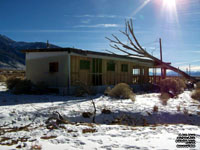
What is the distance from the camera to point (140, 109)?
8.24 meters

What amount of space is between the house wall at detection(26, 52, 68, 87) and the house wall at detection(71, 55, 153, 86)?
2.05 feet

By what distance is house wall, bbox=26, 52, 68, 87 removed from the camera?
12836mm

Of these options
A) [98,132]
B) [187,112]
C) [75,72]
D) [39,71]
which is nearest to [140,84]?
[75,72]

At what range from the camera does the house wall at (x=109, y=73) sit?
13.2m

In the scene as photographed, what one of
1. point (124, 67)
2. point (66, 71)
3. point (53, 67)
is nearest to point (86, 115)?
point (66, 71)

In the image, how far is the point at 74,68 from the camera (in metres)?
13.1

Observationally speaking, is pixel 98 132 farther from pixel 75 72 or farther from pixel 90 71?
pixel 90 71

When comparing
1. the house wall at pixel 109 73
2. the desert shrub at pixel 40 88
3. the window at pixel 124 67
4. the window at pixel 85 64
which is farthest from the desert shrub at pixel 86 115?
the window at pixel 124 67

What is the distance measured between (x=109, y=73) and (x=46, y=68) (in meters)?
5.23

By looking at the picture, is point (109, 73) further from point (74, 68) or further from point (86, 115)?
point (86, 115)

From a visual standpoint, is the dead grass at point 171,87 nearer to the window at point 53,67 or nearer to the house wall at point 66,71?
the house wall at point 66,71

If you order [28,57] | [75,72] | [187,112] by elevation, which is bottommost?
[187,112]

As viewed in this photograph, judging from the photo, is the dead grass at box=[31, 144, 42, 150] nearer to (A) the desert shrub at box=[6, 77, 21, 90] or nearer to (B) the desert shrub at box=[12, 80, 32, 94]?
(B) the desert shrub at box=[12, 80, 32, 94]

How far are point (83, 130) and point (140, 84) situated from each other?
14.8 metres
